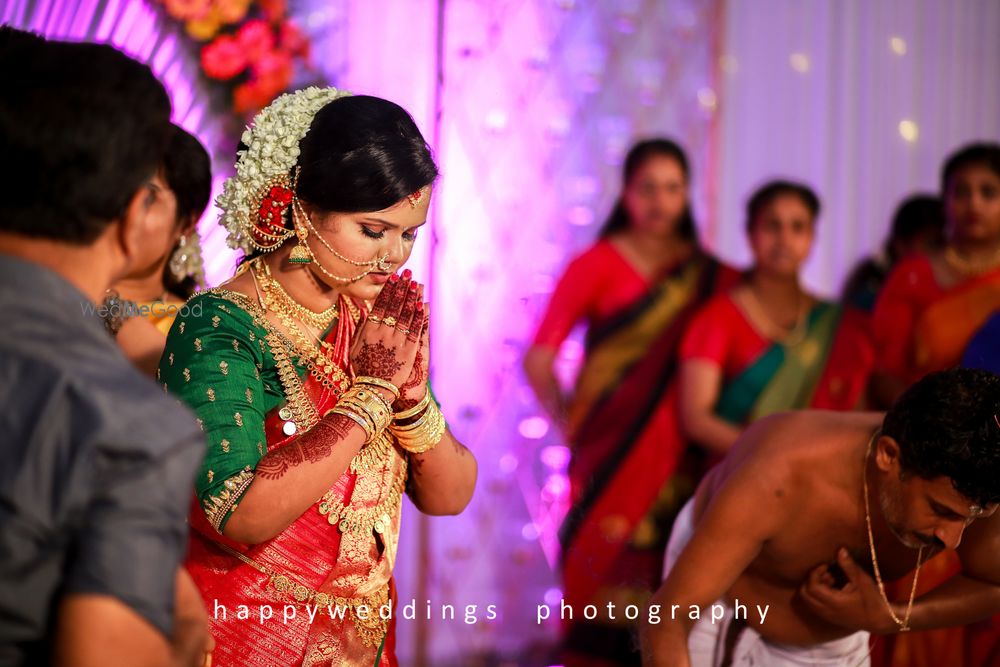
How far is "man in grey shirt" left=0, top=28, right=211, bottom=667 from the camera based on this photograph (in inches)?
42.8

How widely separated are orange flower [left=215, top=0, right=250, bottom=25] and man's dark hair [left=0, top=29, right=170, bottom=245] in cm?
287

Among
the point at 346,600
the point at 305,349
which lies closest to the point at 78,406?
the point at 305,349

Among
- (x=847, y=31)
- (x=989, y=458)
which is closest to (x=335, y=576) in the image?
(x=989, y=458)

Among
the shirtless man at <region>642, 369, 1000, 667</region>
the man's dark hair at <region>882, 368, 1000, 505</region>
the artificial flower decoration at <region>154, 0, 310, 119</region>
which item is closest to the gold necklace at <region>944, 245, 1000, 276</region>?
the shirtless man at <region>642, 369, 1000, 667</region>

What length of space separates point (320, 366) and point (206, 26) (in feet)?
7.89

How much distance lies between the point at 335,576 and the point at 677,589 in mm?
790

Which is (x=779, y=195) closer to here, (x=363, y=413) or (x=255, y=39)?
(x=255, y=39)

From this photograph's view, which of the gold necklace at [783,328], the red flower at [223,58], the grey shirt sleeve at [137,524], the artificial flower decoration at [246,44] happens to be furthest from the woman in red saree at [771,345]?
the grey shirt sleeve at [137,524]

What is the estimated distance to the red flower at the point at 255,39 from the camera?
3.96 meters

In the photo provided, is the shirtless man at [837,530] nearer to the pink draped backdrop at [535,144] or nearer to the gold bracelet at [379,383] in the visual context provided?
the gold bracelet at [379,383]

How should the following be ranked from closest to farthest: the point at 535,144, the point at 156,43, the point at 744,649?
1. the point at 744,649
2. the point at 156,43
3. the point at 535,144

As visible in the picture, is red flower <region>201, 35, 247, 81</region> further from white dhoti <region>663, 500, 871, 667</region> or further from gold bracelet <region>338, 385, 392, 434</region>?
white dhoti <region>663, 500, 871, 667</region>

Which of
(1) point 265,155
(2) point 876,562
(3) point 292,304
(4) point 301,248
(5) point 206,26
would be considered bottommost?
(2) point 876,562

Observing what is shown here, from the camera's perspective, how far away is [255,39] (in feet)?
13.1
